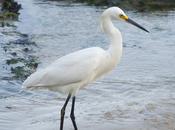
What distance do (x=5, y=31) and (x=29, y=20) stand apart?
4.43 meters

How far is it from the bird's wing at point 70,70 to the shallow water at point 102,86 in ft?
4.05

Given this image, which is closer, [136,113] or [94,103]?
[136,113]

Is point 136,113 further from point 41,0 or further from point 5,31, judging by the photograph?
point 41,0

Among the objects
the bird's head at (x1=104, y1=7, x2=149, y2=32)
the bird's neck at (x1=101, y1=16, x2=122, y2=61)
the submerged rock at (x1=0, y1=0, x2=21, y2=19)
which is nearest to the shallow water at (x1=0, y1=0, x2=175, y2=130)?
the submerged rock at (x1=0, y1=0, x2=21, y2=19)

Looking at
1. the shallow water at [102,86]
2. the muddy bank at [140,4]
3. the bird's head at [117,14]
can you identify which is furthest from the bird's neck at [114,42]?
the muddy bank at [140,4]

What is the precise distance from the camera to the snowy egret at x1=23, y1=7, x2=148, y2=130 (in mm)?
8258

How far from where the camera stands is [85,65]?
827cm

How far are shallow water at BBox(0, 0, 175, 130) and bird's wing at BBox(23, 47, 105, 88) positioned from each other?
123 centimetres

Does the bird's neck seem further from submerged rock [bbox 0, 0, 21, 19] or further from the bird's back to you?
submerged rock [bbox 0, 0, 21, 19]

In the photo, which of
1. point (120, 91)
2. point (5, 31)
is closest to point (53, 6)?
point (5, 31)

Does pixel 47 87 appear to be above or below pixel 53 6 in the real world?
above

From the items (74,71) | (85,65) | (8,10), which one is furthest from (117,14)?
(8,10)

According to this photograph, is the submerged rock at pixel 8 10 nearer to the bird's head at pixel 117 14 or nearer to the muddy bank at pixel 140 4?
the muddy bank at pixel 140 4

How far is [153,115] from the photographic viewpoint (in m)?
10.2
